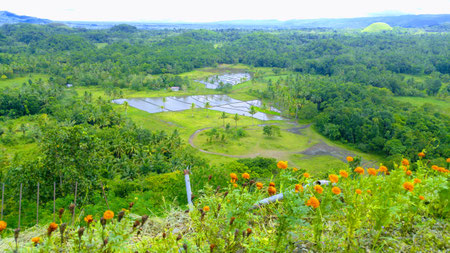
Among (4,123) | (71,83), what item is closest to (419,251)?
(4,123)

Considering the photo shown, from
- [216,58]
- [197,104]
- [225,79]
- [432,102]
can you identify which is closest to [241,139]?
[197,104]

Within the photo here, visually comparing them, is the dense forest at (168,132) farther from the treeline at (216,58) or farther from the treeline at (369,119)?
the treeline at (216,58)

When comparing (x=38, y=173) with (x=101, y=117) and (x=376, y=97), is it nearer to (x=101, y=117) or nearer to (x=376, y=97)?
(x=101, y=117)

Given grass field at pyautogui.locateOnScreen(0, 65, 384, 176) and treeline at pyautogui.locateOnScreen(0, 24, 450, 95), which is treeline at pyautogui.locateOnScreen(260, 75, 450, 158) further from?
treeline at pyautogui.locateOnScreen(0, 24, 450, 95)

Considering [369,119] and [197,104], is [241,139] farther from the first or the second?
[197,104]

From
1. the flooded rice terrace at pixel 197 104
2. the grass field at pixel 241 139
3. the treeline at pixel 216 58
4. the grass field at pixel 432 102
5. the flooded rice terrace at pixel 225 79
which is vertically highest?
the treeline at pixel 216 58

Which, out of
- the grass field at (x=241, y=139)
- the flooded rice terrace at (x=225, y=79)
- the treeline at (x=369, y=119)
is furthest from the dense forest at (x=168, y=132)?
the flooded rice terrace at (x=225, y=79)
